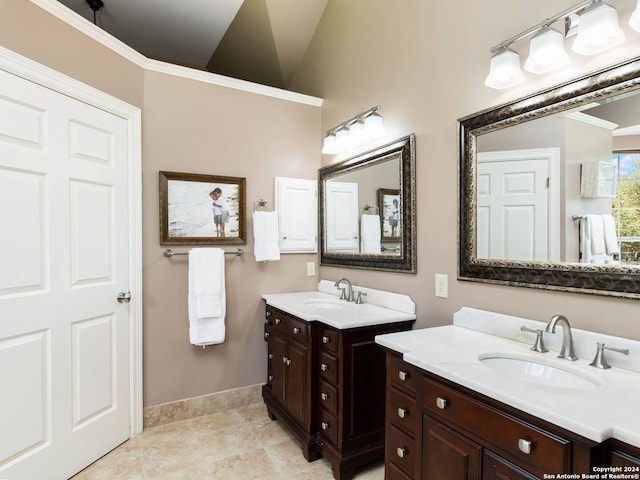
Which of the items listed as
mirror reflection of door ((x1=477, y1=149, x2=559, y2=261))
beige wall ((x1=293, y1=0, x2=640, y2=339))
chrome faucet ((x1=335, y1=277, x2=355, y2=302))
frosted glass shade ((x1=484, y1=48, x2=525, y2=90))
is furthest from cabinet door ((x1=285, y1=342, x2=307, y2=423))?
frosted glass shade ((x1=484, y1=48, x2=525, y2=90))

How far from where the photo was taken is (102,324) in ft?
7.21

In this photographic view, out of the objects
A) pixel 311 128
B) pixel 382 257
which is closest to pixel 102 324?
pixel 382 257

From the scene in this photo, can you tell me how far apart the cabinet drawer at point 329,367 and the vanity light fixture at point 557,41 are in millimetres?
1554

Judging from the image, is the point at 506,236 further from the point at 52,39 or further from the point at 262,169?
the point at 52,39

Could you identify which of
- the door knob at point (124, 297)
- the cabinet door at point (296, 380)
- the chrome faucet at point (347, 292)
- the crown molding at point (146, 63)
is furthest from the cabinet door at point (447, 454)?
the crown molding at point (146, 63)

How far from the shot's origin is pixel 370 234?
2.52 metres

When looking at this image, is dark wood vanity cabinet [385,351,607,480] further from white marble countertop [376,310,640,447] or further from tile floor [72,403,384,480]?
tile floor [72,403,384,480]

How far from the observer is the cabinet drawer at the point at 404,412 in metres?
1.45

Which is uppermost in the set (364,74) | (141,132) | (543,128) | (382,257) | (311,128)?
(364,74)

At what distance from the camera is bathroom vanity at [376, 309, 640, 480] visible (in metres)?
0.91

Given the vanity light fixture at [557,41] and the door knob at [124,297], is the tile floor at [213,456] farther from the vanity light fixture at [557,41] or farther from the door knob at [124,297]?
the vanity light fixture at [557,41]

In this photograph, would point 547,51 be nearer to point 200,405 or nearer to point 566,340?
point 566,340

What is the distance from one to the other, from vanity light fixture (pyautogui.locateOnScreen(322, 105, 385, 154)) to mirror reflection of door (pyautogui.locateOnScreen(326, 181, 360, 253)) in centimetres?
28

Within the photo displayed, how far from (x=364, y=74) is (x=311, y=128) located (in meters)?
0.71
